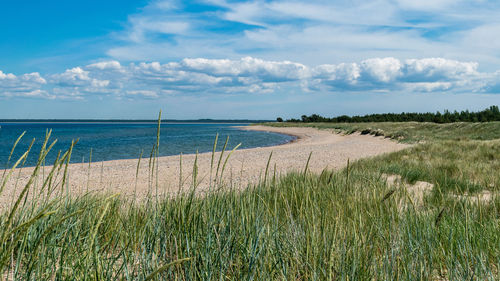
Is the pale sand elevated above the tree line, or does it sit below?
below

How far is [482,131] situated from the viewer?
2586 cm

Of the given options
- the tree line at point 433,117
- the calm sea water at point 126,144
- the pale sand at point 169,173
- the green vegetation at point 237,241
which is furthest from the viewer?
the tree line at point 433,117

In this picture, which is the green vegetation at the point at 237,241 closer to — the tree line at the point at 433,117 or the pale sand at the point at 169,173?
the pale sand at the point at 169,173

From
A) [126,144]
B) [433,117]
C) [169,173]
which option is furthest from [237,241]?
[433,117]

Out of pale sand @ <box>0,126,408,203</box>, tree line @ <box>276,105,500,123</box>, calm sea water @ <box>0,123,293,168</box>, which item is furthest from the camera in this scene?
tree line @ <box>276,105,500,123</box>

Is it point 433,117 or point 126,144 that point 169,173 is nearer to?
point 126,144

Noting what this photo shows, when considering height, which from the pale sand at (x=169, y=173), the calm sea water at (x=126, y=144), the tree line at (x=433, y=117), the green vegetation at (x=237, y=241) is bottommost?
the calm sea water at (x=126, y=144)

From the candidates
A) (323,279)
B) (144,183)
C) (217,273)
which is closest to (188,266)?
(217,273)

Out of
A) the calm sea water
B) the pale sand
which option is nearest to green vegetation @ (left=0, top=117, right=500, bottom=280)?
the pale sand

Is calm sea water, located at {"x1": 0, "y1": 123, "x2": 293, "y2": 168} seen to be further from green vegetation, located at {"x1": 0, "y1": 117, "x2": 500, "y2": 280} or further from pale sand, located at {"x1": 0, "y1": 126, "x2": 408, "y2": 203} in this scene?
pale sand, located at {"x1": 0, "y1": 126, "x2": 408, "y2": 203}

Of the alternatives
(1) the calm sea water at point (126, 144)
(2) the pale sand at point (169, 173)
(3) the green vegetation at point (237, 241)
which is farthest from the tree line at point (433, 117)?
(3) the green vegetation at point (237, 241)

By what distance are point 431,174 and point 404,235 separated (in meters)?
6.12

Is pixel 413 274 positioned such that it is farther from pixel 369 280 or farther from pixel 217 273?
pixel 217 273

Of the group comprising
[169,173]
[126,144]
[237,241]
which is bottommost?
[126,144]
